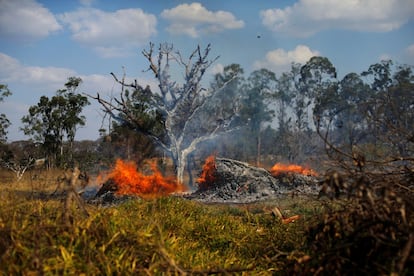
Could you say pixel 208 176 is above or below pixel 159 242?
below

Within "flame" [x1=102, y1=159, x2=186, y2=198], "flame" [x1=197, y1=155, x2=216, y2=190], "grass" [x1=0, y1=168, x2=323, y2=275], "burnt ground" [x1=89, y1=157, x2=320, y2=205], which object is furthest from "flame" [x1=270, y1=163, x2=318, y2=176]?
"grass" [x1=0, y1=168, x2=323, y2=275]

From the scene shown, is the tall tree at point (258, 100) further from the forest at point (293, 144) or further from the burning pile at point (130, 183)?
the burning pile at point (130, 183)

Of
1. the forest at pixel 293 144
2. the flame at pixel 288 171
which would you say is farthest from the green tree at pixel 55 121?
the flame at pixel 288 171

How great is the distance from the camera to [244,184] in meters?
20.3

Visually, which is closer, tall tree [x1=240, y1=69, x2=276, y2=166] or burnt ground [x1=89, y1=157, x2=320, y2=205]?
burnt ground [x1=89, y1=157, x2=320, y2=205]

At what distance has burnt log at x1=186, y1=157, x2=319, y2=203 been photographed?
64.5 ft

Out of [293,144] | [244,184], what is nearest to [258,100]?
[293,144]

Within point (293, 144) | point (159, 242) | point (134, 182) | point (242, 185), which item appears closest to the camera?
point (159, 242)

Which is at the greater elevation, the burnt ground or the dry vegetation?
the dry vegetation

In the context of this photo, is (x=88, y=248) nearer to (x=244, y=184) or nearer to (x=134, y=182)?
(x=134, y=182)

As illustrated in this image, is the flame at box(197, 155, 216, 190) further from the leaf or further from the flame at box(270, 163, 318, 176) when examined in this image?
the leaf

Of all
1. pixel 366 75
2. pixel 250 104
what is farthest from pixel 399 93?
pixel 250 104

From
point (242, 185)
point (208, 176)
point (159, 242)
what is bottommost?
point (242, 185)

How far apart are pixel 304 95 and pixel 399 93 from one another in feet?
32.4
